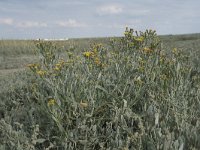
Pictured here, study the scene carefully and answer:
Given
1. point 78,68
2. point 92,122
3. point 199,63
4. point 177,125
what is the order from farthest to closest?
point 199,63, point 78,68, point 92,122, point 177,125

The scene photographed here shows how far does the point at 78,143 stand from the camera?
4.98 m

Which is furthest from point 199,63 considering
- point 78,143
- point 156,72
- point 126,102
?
point 78,143

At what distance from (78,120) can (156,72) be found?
159 centimetres

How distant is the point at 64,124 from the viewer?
5238 mm

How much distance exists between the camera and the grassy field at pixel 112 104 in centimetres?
470

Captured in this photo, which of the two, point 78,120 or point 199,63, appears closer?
point 78,120

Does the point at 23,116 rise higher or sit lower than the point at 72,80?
lower

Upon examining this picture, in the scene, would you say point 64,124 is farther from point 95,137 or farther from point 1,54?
point 1,54

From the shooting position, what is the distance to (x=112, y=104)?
5566mm

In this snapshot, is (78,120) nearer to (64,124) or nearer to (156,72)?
(64,124)

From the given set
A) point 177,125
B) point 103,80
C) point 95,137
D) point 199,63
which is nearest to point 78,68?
point 103,80

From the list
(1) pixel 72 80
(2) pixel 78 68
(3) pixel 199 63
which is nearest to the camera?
(1) pixel 72 80

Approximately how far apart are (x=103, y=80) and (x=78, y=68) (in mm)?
496

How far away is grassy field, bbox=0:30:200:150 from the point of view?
4.70m
